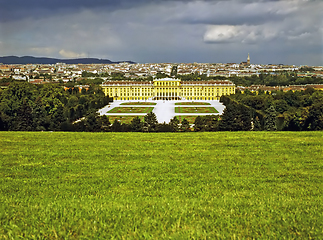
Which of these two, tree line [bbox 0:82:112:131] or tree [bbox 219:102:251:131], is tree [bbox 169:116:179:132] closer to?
tree [bbox 219:102:251:131]

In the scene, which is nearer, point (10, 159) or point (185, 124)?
point (10, 159)

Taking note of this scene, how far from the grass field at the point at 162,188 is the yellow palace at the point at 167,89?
225 feet

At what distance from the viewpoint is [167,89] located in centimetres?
8069

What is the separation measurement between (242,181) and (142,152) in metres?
3.07

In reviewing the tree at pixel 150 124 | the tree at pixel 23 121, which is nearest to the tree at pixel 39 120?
the tree at pixel 23 121

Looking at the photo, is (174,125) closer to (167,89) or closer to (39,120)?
(39,120)

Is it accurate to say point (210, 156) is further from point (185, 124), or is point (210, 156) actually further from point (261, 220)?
point (185, 124)

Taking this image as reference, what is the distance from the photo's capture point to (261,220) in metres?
3.86

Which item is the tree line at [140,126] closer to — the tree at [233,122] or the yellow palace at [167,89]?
the tree at [233,122]

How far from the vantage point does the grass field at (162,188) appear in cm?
366

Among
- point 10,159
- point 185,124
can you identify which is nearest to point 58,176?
point 10,159

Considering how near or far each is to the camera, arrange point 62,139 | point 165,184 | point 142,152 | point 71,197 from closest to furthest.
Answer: point 71,197 → point 165,184 → point 142,152 → point 62,139

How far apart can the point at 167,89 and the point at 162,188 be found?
249ft

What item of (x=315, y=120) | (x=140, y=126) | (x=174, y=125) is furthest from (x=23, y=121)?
(x=315, y=120)
